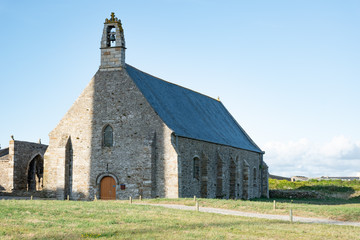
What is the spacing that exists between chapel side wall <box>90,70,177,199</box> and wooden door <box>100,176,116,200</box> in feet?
0.98

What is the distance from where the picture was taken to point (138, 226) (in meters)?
19.1

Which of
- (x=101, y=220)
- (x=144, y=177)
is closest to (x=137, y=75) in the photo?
(x=144, y=177)

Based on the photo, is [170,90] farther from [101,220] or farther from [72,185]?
[101,220]

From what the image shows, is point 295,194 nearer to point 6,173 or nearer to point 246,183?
point 246,183

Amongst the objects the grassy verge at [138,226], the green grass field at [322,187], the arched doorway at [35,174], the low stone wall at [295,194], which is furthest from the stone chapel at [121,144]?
the green grass field at [322,187]

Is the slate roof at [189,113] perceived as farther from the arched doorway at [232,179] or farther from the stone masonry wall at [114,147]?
the arched doorway at [232,179]

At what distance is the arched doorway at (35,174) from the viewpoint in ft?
157

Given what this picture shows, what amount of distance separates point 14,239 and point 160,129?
64.0 ft

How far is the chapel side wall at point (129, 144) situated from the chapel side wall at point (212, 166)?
154 centimetres

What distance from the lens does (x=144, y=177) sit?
34219 mm

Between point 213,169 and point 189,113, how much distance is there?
5.58 metres

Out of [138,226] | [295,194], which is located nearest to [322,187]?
[295,194]

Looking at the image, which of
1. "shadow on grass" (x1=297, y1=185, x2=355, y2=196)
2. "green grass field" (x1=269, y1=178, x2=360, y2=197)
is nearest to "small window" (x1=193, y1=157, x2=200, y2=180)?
"green grass field" (x1=269, y1=178, x2=360, y2=197)

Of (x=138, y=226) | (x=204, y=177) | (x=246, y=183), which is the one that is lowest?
(x=138, y=226)
